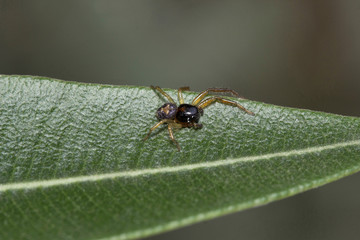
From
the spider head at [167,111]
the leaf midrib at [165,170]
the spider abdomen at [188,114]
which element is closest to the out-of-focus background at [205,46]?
the spider abdomen at [188,114]

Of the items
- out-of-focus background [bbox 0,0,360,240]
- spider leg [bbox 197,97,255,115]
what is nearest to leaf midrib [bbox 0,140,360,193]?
spider leg [bbox 197,97,255,115]

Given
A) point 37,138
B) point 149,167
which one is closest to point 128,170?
point 149,167

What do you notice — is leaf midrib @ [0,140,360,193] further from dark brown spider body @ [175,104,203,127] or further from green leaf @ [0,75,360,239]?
dark brown spider body @ [175,104,203,127]

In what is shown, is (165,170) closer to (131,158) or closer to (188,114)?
(131,158)

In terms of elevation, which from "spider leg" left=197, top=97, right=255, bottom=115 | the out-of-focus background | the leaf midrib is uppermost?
the out-of-focus background

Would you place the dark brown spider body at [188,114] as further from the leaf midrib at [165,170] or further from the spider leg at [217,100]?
the leaf midrib at [165,170]

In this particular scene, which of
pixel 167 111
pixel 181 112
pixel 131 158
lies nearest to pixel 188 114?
pixel 167 111
